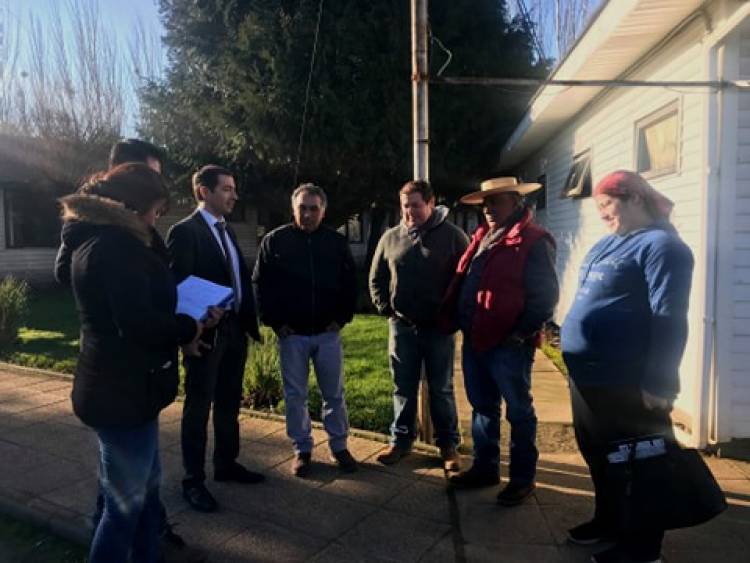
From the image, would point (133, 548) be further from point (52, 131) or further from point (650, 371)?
point (52, 131)

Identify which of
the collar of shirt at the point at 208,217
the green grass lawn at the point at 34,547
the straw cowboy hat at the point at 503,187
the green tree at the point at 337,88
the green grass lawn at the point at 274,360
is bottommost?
the green grass lawn at the point at 34,547

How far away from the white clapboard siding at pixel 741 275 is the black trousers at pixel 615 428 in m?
1.88

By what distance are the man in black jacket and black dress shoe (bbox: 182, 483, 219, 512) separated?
657mm

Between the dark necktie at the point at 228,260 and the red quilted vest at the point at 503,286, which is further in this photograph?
the dark necktie at the point at 228,260

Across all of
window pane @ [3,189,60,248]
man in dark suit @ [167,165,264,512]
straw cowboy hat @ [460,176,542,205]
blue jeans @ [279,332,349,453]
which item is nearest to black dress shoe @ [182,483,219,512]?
man in dark suit @ [167,165,264,512]

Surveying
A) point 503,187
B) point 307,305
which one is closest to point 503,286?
point 503,187

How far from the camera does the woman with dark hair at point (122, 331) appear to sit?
90.3 inches

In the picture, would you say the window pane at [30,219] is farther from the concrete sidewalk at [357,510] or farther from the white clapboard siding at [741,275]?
the white clapboard siding at [741,275]

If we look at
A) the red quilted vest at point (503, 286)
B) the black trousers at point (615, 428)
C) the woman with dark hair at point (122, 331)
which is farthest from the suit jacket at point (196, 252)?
the black trousers at point (615, 428)

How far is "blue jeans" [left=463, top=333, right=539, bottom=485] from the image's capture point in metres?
3.56

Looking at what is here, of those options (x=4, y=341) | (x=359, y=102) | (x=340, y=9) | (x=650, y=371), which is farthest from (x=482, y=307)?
(x=340, y=9)

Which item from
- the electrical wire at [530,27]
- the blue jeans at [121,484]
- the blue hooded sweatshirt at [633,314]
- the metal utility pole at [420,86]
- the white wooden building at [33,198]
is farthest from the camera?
the white wooden building at [33,198]

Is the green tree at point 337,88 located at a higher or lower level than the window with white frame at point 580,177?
higher

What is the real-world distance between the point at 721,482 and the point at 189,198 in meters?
13.4
